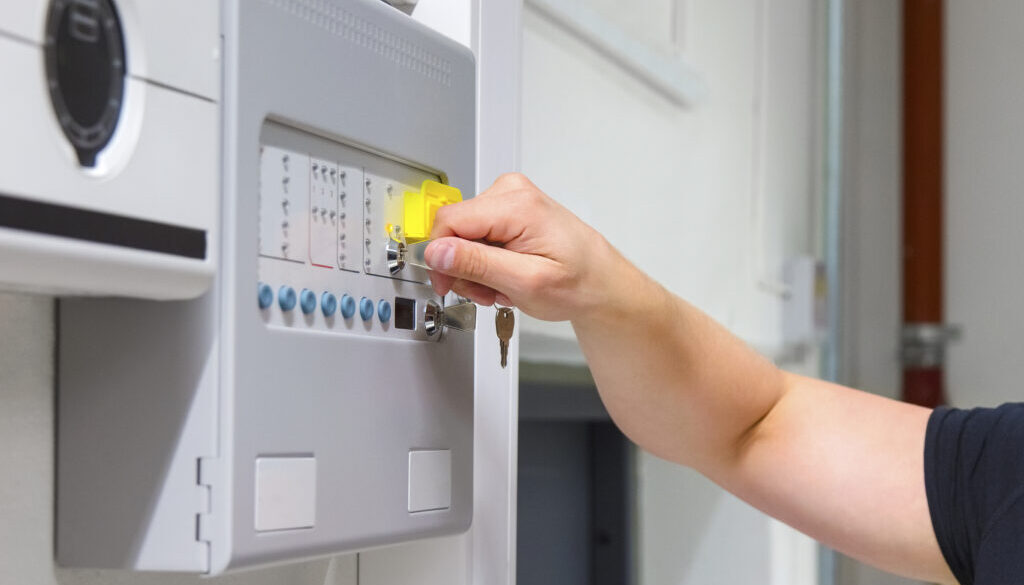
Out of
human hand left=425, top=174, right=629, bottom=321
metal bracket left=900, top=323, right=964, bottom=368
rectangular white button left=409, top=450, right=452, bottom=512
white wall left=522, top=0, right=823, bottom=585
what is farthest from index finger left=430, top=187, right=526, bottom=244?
metal bracket left=900, top=323, right=964, bottom=368

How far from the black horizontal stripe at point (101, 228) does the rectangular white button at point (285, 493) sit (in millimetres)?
117

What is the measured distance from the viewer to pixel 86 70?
42cm

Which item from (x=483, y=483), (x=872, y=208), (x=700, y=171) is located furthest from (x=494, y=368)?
(x=872, y=208)

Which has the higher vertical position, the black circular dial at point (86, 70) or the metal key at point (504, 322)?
the black circular dial at point (86, 70)

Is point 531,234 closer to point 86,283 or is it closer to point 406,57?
point 406,57

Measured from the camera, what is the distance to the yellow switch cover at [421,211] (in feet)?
2.06

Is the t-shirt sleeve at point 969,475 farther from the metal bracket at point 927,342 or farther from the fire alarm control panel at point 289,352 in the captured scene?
the metal bracket at point 927,342

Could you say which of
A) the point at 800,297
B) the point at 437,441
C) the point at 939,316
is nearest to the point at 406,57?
the point at 437,441

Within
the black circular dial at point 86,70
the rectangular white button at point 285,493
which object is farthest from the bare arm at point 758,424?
the black circular dial at point 86,70

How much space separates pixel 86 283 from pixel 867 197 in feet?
5.99

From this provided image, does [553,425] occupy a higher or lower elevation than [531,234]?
lower

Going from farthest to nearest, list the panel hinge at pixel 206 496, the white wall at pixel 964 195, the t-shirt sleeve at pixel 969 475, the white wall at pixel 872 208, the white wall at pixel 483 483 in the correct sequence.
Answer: the white wall at pixel 964 195 → the white wall at pixel 872 208 → the t-shirt sleeve at pixel 969 475 → the white wall at pixel 483 483 → the panel hinge at pixel 206 496

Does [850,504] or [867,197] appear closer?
[850,504]

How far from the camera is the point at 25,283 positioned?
41cm
